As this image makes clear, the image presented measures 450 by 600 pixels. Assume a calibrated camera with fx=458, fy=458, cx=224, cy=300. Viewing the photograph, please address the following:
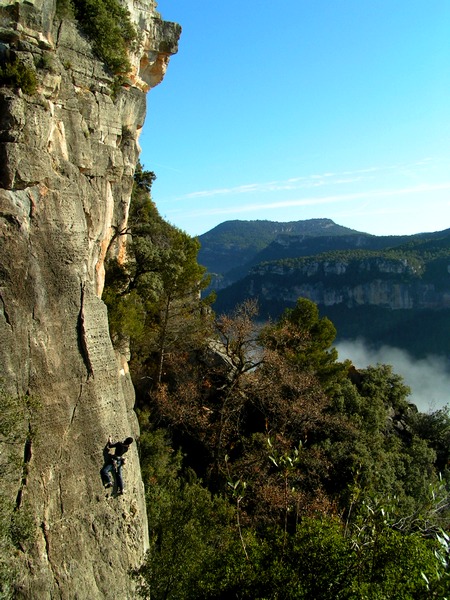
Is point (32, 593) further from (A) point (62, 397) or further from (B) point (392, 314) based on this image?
(B) point (392, 314)

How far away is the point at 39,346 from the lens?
11828mm

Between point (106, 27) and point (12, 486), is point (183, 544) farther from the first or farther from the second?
point (106, 27)

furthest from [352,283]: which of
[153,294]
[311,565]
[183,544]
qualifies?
[311,565]

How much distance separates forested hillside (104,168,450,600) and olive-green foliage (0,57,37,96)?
875 cm

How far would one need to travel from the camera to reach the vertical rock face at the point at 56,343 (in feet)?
36.6

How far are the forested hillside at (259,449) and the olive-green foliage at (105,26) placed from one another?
22.8ft

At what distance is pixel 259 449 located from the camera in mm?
22547

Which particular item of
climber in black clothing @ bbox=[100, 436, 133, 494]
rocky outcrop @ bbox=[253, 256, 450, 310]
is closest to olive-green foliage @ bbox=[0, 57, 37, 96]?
climber in black clothing @ bbox=[100, 436, 133, 494]

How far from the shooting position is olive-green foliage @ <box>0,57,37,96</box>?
12281mm

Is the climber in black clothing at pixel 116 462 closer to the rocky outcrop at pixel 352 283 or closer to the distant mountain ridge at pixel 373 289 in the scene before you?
the distant mountain ridge at pixel 373 289

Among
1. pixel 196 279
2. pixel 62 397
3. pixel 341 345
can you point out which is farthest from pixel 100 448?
pixel 341 345

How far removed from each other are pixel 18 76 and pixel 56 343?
7.23 meters

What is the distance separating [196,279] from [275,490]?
11567 mm

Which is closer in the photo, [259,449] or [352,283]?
[259,449]
